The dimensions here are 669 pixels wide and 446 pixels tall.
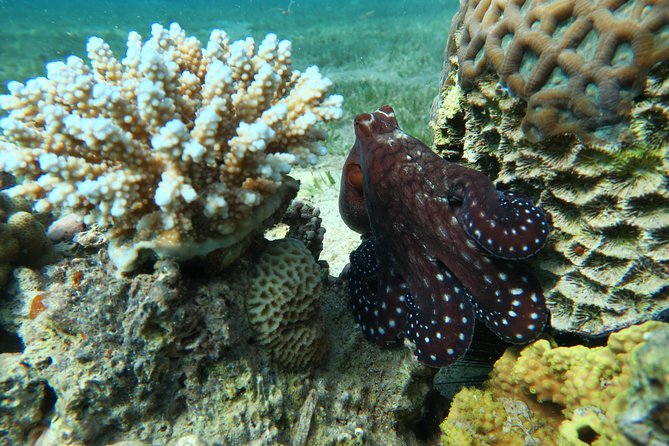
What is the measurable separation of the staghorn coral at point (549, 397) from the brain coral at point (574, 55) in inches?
49.7

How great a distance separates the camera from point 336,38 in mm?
20516

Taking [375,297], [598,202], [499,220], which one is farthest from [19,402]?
[598,202]

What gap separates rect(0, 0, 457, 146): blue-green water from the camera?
37.2 feet

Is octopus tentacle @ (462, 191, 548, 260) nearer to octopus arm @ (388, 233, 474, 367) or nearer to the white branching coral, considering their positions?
octopus arm @ (388, 233, 474, 367)

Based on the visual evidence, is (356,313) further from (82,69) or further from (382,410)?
(82,69)

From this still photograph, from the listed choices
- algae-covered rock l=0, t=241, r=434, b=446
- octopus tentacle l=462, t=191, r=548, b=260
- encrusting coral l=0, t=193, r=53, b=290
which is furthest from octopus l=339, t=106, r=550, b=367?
encrusting coral l=0, t=193, r=53, b=290

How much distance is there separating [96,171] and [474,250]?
2339 mm

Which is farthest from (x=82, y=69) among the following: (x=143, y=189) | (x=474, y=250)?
(x=474, y=250)

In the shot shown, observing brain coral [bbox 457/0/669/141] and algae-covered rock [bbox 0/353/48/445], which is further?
algae-covered rock [bbox 0/353/48/445]

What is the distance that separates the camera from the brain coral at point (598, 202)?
218 centimetres

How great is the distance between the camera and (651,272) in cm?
233

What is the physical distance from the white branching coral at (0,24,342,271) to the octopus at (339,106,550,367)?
70cm

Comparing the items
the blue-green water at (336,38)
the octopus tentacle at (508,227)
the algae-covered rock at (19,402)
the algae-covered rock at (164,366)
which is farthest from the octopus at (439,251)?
the blue-green water at (336,38)

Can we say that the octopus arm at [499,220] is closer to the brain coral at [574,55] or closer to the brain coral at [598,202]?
the brain coral at [598,202]
